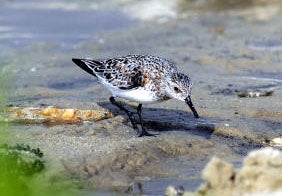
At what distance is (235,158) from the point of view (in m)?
7.89

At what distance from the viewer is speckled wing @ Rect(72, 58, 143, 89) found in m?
8.67

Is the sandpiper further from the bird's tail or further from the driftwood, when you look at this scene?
the driftwood

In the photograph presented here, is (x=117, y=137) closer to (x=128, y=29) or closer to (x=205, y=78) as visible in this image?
(x=205, y=78)

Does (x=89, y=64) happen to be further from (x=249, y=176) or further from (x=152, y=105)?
(x=249, y=176)

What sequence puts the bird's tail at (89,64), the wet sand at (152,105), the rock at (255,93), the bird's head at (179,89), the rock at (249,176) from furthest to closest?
the rock at (255,93) < the bird's tail at (89,64) < the bird's head at (179,89) < the wet sand at (152,105) < the rock at (249,176)

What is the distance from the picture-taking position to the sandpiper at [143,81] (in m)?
8.45

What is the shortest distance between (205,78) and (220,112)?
2.02 metres

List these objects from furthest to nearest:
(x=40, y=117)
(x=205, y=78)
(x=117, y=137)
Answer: (x=205, y=78)
(x=40, y=117)
(x=117, y=137)

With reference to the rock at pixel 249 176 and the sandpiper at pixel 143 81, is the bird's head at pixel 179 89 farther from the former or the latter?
the rock at pixel 249 176

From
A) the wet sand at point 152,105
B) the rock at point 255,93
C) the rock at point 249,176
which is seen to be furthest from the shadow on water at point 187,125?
the rock at point 249,176

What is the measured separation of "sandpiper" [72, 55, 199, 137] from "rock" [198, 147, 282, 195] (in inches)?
113

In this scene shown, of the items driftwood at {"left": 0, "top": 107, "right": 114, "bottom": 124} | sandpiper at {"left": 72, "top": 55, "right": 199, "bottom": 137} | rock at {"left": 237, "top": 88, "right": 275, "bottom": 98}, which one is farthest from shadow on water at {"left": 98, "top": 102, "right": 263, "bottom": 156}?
rock at {"left": 237, "top": 88, "right": 275, "bottom": 98}

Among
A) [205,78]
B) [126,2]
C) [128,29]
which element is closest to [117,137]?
[205,78]

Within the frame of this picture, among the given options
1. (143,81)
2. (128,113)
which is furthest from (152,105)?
(143,81)
